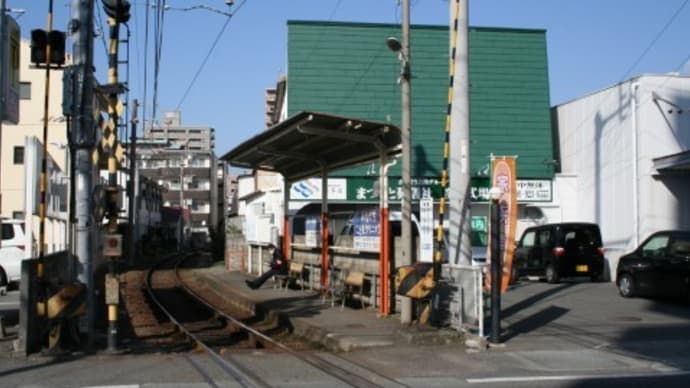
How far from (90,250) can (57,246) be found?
792 cm

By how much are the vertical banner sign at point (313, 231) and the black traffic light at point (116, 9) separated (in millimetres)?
7844

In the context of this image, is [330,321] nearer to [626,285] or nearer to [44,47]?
[44,47]

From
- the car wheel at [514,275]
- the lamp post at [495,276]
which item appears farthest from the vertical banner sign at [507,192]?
the car wheel at [514,275]

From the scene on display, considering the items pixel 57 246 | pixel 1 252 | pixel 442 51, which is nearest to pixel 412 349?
pixel 57 246

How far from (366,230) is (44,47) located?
22.0ft

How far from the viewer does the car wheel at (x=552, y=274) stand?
21.2 meters

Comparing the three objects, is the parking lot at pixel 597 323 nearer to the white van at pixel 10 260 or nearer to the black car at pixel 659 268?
the black car at pixel 659 268

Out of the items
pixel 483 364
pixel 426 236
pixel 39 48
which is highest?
pixel 39 48

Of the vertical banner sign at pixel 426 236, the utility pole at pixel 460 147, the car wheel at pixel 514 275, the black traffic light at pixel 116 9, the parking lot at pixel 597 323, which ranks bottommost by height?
the parking lot at pixel 597 323

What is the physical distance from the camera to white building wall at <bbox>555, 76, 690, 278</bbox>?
75.2 feet

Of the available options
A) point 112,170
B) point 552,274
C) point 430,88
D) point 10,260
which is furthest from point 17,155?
point 112,170

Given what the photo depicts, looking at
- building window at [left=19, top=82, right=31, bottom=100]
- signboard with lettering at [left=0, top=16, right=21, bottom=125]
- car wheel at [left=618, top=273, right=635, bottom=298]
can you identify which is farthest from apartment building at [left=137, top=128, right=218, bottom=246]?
signboard with lettering at [left=0, top=16, right=21, bottom=125]

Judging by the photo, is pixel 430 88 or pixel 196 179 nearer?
pixel 430 88

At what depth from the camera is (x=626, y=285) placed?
17047 millimetres
